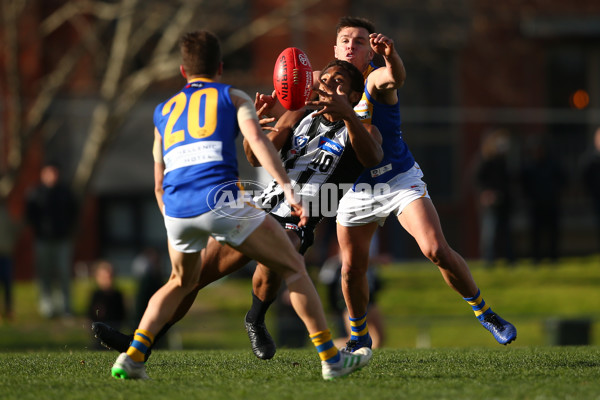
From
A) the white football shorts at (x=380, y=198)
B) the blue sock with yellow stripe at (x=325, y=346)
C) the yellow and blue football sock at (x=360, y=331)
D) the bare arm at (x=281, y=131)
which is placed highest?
the bare arm at (x=281, y=131)

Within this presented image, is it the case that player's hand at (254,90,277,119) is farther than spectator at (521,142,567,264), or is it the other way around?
spectator at (521,142,567,264)

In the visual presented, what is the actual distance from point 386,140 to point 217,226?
1779mm

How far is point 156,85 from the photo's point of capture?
2125 centimetres

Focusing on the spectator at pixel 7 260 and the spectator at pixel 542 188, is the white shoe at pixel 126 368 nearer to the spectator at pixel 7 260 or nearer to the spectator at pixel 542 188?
the spectator at pixel 7 260

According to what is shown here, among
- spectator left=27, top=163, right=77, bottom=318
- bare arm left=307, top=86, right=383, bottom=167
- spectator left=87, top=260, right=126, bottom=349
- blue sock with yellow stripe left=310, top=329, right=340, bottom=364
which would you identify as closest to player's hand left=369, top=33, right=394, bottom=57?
bare arm left=307, top=86, right=383, bottom=167

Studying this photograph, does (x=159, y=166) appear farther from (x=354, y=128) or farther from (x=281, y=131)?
(x=354, y=128)

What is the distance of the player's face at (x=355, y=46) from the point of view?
625 centimetres

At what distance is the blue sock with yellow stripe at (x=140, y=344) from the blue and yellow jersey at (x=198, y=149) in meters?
0.72

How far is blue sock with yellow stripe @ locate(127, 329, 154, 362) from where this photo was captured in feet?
16.8

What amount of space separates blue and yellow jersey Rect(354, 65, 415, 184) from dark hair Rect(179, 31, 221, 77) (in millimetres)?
1300

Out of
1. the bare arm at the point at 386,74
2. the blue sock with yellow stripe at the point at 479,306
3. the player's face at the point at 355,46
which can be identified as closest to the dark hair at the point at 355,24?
the player's face at the point at 355,46

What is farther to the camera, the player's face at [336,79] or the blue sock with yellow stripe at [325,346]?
the player's face at [336,79]

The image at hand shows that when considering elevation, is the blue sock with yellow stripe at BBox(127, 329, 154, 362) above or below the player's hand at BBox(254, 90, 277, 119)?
below

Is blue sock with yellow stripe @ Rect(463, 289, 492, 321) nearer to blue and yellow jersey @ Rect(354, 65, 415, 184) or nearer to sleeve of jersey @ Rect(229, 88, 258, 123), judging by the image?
blue and yellow jersey @ Rect(354, 65, 415, 184)
